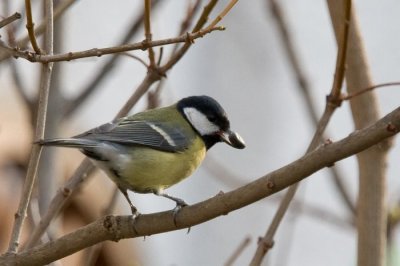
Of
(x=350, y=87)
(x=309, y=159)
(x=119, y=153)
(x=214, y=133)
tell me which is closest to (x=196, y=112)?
(x=214, y=133)

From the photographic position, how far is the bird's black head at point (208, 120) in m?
2.28

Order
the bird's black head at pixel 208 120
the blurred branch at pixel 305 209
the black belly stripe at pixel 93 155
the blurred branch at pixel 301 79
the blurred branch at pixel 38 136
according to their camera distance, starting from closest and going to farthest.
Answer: the blurred branch at pixel 38 136 → the black belly stripe at pixel 93 155 → the blurred branch at pixel 301 79 → the bird's black head at pixel 208 120 → the blurred branch at pixel 305 209

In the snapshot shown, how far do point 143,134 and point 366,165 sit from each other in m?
0.70

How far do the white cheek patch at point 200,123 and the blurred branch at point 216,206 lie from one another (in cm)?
70

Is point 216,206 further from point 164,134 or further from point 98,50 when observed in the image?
point 164,134

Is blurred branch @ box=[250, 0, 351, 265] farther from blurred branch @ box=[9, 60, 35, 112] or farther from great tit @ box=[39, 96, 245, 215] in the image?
blurred branch @ box=[9, 60, 35, 112]

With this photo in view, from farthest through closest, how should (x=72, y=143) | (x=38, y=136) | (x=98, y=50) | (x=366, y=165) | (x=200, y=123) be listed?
(x=200, y=123) < (x=72, y=143) < (x=366, y=165) < (x=38, y=136) < (x=98, y=50)

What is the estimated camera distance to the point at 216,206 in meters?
1.38

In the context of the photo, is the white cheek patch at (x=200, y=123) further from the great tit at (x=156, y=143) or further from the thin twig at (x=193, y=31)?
the thin twig at (x=193, y=31)

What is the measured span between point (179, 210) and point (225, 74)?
4594 mm

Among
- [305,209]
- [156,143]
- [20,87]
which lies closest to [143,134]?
[156,143]

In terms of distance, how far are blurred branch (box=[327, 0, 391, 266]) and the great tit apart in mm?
382

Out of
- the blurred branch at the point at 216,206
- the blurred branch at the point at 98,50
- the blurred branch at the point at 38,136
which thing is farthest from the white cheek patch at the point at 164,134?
the blurred branch at the point at 98,50

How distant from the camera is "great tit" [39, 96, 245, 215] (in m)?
1.97
